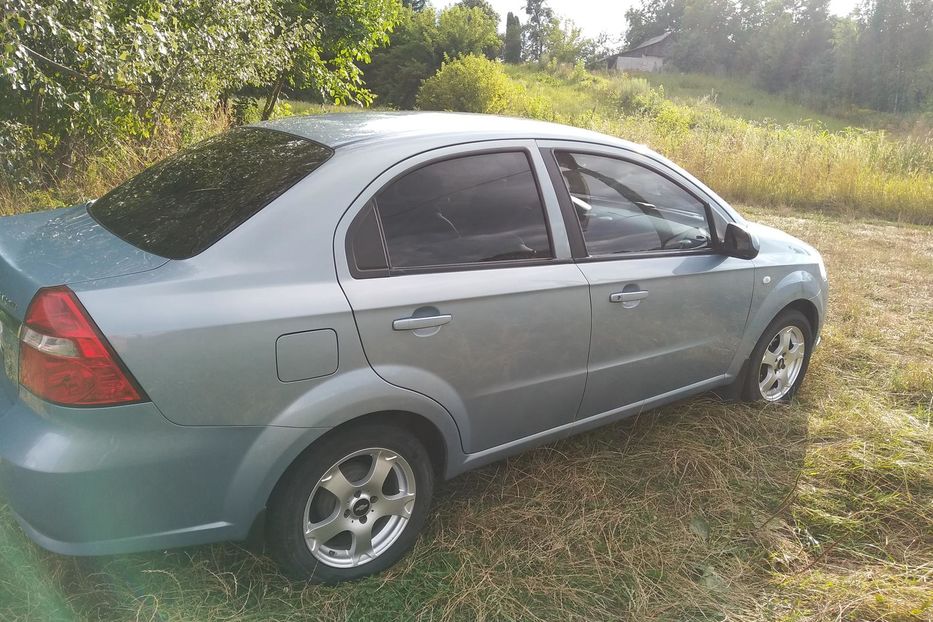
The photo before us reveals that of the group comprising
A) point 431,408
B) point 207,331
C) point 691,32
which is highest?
point 691,32

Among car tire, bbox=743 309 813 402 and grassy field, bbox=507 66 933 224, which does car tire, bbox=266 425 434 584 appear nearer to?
car tire, bbox=743 309 813 402

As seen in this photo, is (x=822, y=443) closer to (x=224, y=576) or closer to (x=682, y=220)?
(x=682, y=220)

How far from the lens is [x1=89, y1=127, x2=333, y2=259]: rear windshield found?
2.16 metres

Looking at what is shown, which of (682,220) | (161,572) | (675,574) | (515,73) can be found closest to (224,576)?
(161,572)

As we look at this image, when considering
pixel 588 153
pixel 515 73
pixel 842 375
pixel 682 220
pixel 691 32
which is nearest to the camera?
pixel 588 153

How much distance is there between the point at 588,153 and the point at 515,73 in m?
42.7

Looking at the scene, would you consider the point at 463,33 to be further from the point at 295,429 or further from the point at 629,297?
the point at 295,429

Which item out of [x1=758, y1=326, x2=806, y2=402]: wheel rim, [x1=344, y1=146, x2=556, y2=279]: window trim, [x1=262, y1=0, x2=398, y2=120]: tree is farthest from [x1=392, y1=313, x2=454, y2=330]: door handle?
[x1=262, y1=0, x2=398, y2=120]: tree

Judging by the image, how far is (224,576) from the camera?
239 centimetres

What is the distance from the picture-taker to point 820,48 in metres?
48.3

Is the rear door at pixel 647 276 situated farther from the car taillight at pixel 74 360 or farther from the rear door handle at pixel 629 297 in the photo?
the car taillight at pixel 74 360

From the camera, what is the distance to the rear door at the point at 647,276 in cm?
288

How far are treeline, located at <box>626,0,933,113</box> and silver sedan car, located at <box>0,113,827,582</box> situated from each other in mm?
40650

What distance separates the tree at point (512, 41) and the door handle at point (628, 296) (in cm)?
5861
